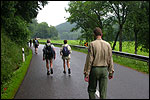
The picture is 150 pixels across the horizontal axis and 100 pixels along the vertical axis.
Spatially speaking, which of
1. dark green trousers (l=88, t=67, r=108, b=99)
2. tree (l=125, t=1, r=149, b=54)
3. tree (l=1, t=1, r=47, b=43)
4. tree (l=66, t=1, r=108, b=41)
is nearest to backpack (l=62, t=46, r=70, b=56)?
dark green trousers (l=88, t=67, r=108, b=99)

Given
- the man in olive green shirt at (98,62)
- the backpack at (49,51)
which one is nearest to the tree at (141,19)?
the backpack at (49,51)

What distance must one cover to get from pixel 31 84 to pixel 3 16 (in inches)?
266

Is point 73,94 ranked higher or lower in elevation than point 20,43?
lower

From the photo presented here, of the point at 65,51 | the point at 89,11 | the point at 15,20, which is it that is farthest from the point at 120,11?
the point at 65,51

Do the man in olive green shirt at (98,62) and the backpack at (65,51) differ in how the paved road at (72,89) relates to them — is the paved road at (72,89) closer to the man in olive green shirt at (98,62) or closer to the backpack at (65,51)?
the backpack at (65,51)

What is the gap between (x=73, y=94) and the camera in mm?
5332

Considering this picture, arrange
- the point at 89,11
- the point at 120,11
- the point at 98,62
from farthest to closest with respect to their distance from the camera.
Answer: the point at 89,11, the point at 120,11, the point at 98,62

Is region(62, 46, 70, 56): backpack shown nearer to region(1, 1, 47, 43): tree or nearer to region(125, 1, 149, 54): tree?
region(1, 1, 47, 43): tree

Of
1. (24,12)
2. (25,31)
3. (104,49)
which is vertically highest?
(24,12)

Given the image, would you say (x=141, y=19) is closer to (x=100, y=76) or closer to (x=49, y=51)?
(x=49, y=51)

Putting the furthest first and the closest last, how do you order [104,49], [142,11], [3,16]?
[142,11]
[3,16]
[104,49]

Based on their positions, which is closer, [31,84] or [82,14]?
[31,84]

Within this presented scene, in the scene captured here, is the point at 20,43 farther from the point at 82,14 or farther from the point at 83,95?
the point at 82,14

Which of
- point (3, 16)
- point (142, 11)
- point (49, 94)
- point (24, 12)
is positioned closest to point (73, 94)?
point (49, 94)
